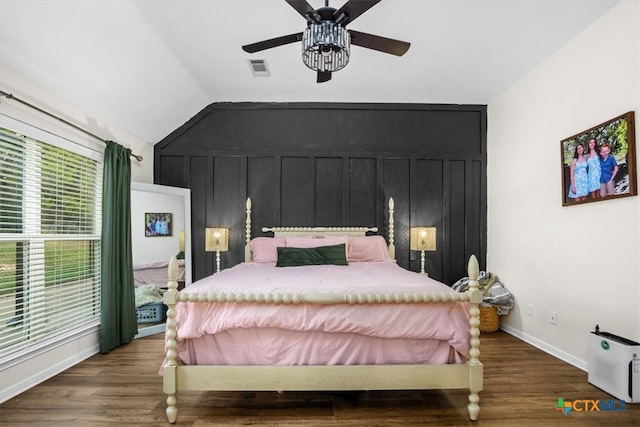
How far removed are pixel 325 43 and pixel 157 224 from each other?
3046 millimetres

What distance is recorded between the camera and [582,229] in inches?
120

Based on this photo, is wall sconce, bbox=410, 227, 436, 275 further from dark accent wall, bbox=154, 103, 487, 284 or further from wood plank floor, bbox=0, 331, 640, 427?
wood plank floor, bbox=0, 331, 640, 427

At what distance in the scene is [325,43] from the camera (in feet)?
7.08

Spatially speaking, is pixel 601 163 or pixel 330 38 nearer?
pixel 330 38

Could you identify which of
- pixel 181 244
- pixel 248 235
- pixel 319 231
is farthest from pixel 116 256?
pixel 319 231

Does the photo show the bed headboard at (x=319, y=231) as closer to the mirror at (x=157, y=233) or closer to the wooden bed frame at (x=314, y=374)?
the mirror at (x=157, y=233)

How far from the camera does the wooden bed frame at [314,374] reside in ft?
7.02

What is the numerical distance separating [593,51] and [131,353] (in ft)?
15.8

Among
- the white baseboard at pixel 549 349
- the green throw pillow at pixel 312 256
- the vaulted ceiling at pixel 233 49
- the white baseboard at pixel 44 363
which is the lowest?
the white baseboard at pixel 549 349

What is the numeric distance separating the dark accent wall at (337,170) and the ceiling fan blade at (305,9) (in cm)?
254

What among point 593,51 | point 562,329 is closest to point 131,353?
point 562,329

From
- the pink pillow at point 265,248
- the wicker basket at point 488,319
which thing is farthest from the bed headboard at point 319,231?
the wicker basket at point 488,319

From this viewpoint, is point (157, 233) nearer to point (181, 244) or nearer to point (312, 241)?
point (181, 244)

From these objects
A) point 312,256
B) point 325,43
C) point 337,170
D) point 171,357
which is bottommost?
point 171,357
